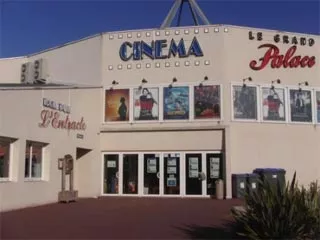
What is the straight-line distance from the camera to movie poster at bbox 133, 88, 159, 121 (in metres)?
24.7

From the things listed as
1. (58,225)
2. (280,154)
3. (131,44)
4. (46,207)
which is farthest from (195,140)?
(58,225)

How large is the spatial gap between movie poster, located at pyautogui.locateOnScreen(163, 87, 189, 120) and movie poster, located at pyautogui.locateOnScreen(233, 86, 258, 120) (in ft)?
7.92

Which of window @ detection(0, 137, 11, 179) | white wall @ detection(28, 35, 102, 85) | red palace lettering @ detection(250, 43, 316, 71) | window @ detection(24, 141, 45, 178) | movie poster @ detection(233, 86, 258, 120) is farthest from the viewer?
white wall @ detection(28, 35, 102, 85)

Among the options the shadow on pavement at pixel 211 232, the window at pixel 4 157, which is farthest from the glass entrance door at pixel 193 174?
the shadow on pavement at pixel 211 232

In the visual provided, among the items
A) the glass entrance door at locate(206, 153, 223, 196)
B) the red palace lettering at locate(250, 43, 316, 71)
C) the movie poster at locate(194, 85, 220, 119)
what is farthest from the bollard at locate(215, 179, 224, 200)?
the red palace lettering at locate(250, 43, 316, 71)

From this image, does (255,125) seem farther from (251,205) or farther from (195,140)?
(251,205)

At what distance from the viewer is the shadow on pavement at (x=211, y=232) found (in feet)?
36.7

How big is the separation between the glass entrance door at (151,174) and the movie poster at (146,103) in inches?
79.2

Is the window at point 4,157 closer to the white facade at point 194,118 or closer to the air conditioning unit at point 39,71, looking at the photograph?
the white facade at point 194,118

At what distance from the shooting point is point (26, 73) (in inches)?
1123

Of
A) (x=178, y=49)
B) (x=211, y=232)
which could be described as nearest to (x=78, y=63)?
(x=178, y=49)

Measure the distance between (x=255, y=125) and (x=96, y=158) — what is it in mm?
8071

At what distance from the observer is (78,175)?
2434 centimetres

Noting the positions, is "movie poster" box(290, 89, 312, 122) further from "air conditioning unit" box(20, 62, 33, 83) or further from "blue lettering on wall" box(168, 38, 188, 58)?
"air conditioning unit" box(20, 62, 33, 83)
